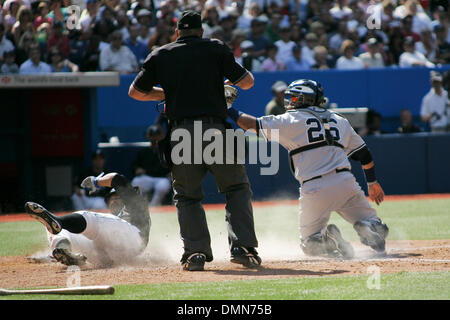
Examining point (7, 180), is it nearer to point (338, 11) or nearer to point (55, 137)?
point (55, 137)

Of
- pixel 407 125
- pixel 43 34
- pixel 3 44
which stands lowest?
pixel 407 125

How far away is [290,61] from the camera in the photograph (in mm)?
15766

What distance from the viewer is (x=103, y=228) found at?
21.8 ft

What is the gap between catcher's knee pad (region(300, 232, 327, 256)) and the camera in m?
7.16

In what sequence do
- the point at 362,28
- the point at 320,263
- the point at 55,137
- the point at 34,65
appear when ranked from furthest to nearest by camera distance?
1. the point at 362,28
2. the point at 55,137
3. the point at 34,65
4. the point at 320,263

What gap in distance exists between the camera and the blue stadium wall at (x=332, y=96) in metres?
15.0

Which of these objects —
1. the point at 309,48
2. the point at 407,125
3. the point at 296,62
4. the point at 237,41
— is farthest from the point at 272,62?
the point at 407,125

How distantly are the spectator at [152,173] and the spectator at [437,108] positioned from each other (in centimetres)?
→ 539

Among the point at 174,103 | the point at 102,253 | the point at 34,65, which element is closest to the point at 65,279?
the point at 102,253

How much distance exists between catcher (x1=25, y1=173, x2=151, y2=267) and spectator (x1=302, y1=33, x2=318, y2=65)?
9.53 m

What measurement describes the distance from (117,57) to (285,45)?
3.65m

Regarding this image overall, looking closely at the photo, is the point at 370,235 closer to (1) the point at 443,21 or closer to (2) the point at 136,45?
(2) the point at 136,45

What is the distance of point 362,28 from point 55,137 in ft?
24.4

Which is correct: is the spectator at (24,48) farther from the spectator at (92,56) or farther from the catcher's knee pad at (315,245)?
the catcher's knee pad at (315,245)
